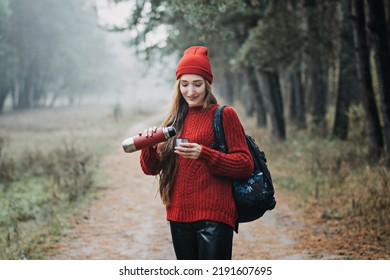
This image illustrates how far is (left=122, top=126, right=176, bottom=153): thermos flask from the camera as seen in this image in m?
2.75

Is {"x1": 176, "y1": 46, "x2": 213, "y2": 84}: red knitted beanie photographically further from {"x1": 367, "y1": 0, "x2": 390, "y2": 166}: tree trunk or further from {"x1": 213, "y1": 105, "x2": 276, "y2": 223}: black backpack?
{"x1": 367, "y1": 0, "x2": 390, "y2": 166}: tree trunk

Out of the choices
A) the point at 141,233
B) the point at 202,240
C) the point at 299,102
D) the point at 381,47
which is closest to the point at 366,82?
→ the point at 381,47

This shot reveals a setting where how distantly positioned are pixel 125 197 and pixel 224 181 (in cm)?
674

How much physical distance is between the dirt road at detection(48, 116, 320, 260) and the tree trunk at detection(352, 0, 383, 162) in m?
2.09

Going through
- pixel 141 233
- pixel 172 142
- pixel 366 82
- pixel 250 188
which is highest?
pixel 366 82

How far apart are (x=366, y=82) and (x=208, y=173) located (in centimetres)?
698

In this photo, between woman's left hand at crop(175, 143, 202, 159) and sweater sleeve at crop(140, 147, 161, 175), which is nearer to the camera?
woman's left hand at crop(175, 143, 202, 159)

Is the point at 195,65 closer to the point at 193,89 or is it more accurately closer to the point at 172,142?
the point at 193,89

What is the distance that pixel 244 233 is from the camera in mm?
6734

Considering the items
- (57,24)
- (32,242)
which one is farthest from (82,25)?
(32,242)

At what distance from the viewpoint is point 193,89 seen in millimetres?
2891

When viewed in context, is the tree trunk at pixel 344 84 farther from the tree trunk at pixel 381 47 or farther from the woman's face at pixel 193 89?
the woman's face at pixel 193 89

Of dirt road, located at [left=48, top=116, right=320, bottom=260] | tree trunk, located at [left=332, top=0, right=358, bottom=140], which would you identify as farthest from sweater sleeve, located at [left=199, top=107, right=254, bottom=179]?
tree trunk, located at [left=332, top=0, right=358, bottom=140]

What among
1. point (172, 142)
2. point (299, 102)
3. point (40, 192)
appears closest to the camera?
point (172, 142)
